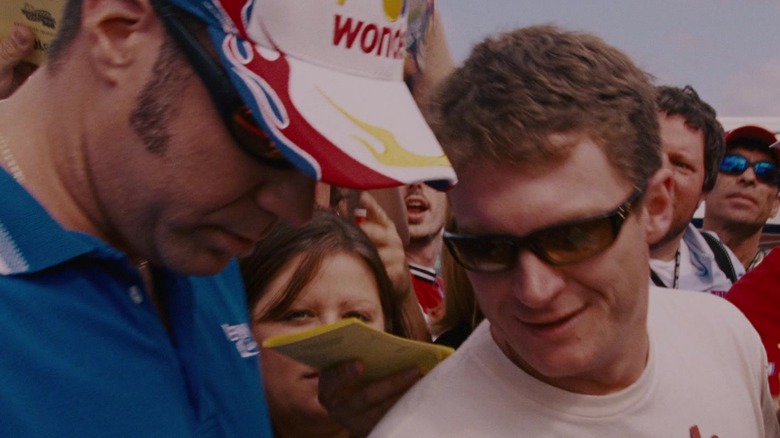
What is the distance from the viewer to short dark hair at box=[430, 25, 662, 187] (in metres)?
1.49

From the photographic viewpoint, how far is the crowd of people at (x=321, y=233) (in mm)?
1086

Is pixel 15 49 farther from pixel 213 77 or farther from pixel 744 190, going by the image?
pixel 744 190

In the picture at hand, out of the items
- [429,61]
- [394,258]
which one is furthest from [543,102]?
[429,61]

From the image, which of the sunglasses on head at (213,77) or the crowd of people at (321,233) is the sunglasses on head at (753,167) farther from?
the sunglasses on head at (213,77)

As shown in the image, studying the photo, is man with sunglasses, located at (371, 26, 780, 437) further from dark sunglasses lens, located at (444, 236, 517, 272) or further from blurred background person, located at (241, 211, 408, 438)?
blurred background person, located at (241, 211, 408, 438)

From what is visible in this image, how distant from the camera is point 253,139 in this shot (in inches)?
44.6

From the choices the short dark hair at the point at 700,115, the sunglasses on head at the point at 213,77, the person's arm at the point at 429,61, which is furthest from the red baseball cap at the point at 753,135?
the sunglasses on head at the point at 213,77

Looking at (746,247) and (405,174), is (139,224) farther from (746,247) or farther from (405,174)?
(746,247)

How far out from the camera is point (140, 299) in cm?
124

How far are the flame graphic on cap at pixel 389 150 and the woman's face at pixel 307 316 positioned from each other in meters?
1.16

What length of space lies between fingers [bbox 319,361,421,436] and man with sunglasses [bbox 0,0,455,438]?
438 mm

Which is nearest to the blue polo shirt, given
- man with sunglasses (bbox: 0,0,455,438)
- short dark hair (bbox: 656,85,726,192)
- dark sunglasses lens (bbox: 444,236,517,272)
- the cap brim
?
man with sunglasses (bbox: 0,0,455,438)

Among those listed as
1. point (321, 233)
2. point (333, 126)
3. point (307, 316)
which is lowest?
point (307, 316)

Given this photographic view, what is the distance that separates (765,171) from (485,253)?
3696 mm
